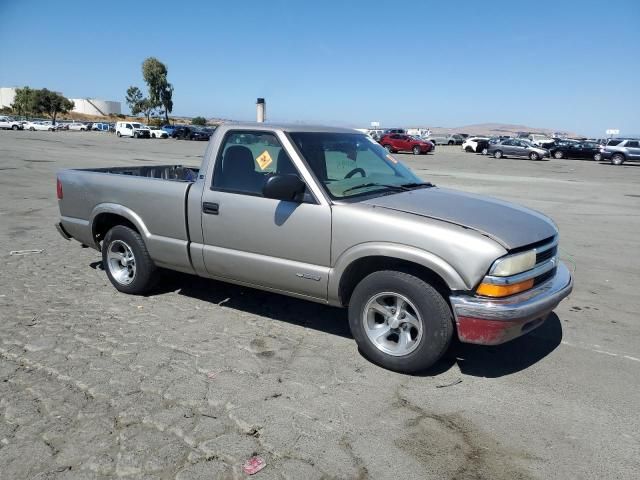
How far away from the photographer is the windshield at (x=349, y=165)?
420cm

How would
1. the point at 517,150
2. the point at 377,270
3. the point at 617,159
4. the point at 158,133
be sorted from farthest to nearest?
the point at 158,133, the point at 517,150, the point at 617,159, the point at 377,270

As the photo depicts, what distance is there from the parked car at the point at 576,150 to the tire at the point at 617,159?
2009 millimetres

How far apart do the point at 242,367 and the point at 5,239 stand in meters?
5.74

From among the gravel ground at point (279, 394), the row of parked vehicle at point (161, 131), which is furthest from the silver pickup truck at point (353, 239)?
the row of parked vehicle at point (161, 131)

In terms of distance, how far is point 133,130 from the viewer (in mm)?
57906

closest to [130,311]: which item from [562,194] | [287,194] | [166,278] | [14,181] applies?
[166,278]

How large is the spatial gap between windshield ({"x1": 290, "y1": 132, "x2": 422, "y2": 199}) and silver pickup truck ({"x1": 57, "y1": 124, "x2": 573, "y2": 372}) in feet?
0.04

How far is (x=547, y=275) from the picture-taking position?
3.86 metres

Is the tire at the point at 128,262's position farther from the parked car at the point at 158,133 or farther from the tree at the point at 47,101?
the tree at the point at 47,101

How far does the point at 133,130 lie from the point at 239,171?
58.4 meters

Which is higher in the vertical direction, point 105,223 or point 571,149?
point 105,223

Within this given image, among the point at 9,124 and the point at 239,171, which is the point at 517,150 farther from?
the point at 9,124

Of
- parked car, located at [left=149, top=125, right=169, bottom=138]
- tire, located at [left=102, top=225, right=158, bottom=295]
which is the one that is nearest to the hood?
tire, located at [left=102, top=225, right=158, bottom=295]

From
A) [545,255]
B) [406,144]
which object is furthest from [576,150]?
[545,255]
